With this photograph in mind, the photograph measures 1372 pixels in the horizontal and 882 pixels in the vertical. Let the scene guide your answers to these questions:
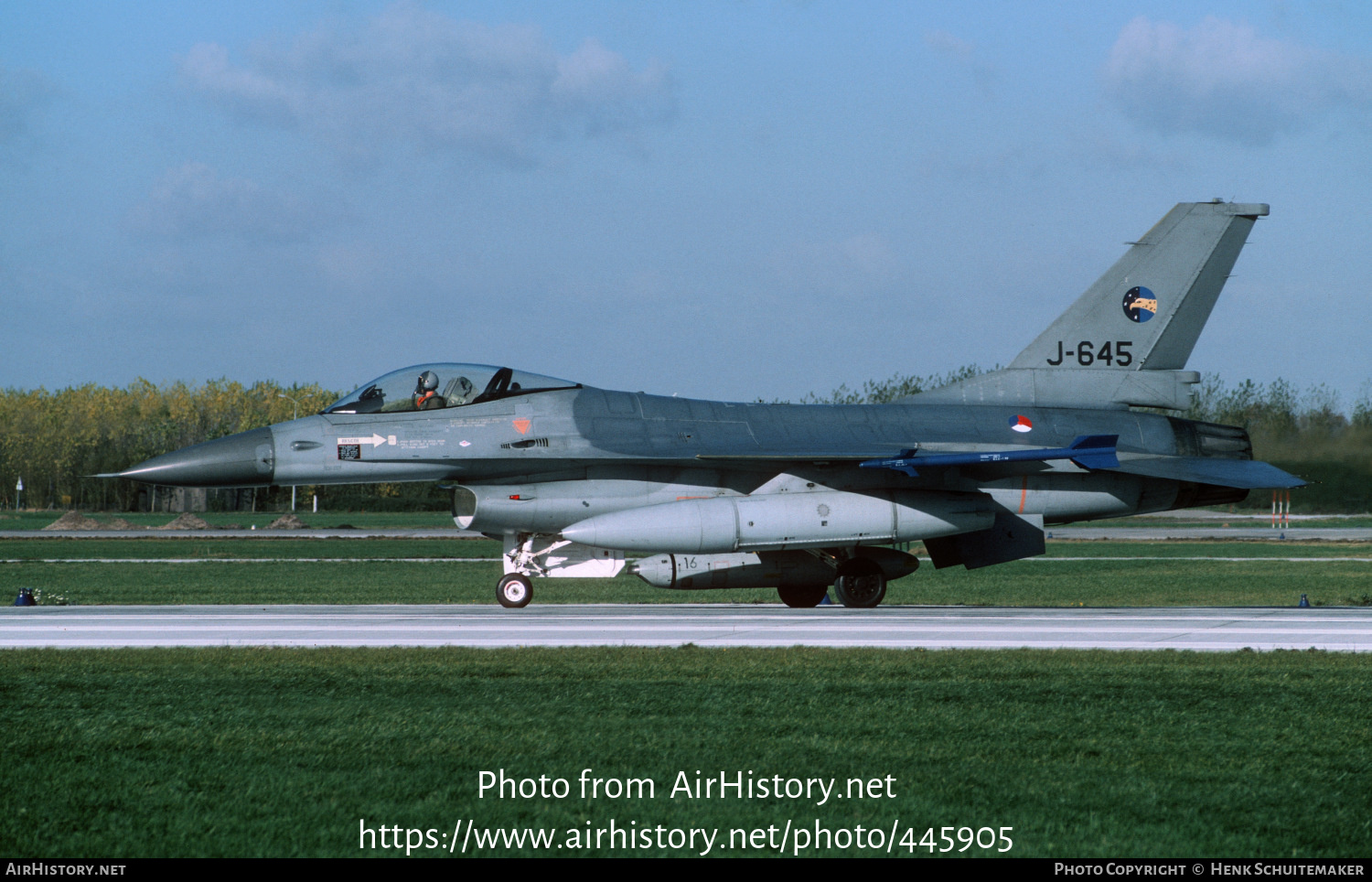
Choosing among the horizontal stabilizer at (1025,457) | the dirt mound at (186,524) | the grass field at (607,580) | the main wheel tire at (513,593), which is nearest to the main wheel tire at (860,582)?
the horizontal stabilizer at (1025,457)

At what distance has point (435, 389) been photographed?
15.9 metres

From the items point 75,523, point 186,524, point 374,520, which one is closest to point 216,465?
point 186,524

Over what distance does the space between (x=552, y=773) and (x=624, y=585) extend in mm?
18567

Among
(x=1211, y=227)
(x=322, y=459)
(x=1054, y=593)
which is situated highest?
(x=1211, y=227)

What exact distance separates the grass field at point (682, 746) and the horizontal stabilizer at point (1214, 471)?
628 cm

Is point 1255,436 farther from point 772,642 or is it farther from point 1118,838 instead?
point 1118,838

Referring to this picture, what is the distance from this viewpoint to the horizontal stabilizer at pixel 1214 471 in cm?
1648

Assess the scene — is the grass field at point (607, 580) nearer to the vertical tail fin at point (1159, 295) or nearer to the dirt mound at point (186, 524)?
the vertical tail fin at point (1159, 295)

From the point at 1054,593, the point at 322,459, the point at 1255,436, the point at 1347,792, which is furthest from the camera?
the point at 1054,593

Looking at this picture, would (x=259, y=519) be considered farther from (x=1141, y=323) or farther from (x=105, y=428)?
(x=1141, y=323)

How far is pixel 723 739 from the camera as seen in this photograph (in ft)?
22.8

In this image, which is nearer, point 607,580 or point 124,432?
point 607,580

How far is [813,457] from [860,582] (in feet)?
6.99

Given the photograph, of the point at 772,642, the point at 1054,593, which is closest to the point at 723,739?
the point at 772,642
